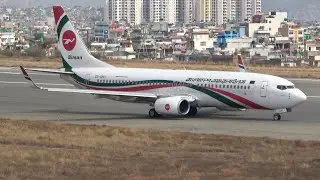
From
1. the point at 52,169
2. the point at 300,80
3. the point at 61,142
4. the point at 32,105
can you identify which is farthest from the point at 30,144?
the point at 300,80

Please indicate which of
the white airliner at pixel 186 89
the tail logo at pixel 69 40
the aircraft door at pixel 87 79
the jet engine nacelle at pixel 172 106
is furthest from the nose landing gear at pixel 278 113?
the tail logo at pixel 69 40

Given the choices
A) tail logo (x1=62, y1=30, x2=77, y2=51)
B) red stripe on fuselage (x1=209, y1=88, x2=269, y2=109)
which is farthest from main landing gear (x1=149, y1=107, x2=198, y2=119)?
tail logo (x1=62, y1=30, x2=77, y2=51)

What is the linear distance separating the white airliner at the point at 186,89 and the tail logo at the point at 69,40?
2.01 meters

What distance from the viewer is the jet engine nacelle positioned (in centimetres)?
4834

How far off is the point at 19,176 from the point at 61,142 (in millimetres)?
10194

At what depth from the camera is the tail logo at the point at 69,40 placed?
185 ft

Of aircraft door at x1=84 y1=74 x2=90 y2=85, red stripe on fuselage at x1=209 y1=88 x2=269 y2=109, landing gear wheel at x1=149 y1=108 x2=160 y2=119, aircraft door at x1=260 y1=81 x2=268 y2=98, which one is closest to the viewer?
aircraft door at x1=260 y1=81 x2=268 y2=98

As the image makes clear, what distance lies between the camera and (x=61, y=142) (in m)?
34.8

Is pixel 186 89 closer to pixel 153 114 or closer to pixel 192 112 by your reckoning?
pixel 192 112

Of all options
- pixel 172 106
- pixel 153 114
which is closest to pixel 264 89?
pixel 172 106

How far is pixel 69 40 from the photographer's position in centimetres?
5656

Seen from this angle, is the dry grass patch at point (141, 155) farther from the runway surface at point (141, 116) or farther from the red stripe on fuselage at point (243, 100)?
the red stripe on fuselage at point (243, 100)

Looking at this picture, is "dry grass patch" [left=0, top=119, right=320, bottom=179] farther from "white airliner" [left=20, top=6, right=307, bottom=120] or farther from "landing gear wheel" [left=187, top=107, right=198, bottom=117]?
"landing gear wheel" [left=187, top=107, right=198, bottom=117]

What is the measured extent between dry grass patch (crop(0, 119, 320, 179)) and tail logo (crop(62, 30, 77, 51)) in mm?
14958
